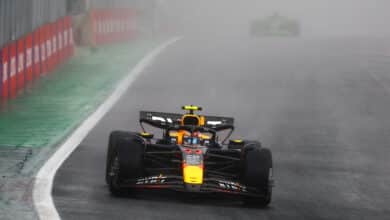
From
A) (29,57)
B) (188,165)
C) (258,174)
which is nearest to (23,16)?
(29,57)

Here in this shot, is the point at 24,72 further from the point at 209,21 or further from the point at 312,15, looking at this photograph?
the point at 312,15

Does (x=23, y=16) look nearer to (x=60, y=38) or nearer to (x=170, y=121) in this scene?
(x=60, y=38)

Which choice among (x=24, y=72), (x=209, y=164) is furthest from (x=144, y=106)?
(x=209, y=164)

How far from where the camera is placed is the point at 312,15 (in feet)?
324

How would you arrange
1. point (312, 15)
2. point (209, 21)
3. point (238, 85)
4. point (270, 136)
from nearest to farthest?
1. point (270, 136)
2. point (238, 85)
3. point (209, 21)
4. point (312, 15)

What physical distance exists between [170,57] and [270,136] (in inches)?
661

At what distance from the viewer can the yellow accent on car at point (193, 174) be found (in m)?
11.9

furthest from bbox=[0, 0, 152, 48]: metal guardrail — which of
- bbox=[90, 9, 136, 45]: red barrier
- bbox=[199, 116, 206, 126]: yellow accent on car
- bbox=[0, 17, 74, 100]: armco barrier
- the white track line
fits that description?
bbox=[199, 116, 206, 126]: yellow accent on car

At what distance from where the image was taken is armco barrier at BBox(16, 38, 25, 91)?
22139mm

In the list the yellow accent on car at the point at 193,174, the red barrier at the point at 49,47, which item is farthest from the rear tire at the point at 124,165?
the red barrier at the point at 49,47

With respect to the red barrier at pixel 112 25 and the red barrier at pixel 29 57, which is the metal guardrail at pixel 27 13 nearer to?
the red barrier at pixel 29 57

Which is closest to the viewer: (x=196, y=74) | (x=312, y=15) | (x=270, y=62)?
(x=196, y=74)

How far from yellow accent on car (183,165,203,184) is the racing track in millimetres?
246

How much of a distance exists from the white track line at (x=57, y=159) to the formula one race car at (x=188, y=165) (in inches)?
29.4
